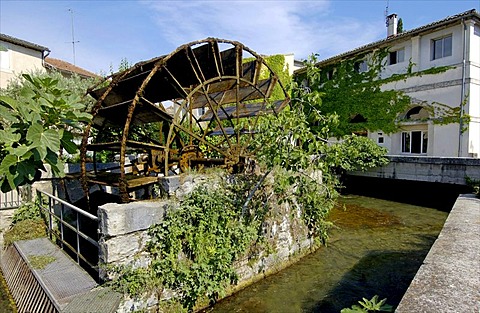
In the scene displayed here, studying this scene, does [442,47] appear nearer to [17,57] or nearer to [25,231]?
[25,231]

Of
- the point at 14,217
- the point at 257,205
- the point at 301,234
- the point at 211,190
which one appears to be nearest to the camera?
the point at 211,190

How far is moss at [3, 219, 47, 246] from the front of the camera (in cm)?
471

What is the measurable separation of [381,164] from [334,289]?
8829mm

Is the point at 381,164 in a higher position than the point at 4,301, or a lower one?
higher

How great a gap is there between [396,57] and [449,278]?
15.6 metres

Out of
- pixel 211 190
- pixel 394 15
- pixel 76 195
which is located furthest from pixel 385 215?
pixel 394 15

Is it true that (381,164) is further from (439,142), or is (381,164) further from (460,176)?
(439,142)

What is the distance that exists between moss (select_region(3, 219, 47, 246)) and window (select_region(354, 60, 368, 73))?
16.5 m

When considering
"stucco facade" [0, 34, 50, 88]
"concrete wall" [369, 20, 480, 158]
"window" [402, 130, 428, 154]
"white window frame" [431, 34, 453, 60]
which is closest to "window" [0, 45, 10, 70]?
"stucco facade" [0, 34, 50, 88]

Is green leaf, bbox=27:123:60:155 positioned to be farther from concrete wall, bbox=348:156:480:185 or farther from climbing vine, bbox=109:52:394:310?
concrete wall, bbox=348:156:480:185

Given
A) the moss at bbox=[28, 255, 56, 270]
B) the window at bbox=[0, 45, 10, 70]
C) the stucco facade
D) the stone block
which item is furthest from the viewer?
the stucco facade

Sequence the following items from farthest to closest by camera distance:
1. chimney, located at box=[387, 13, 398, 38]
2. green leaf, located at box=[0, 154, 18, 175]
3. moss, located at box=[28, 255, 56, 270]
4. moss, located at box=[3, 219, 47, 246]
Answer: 1. chimney, located at box=[387, 13, 398, 38]
2. moss, located at box=[3, 219, 47, 246]
3. moss, located at box=[28, 255, 56, 270]
4. green leaf, located at box=[0, 154, 18, 175]

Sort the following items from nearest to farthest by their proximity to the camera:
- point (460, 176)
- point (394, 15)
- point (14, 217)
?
1. point (14, 217)
2. point (460, 176)
3. point (394, 15)

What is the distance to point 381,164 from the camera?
12.0 m
